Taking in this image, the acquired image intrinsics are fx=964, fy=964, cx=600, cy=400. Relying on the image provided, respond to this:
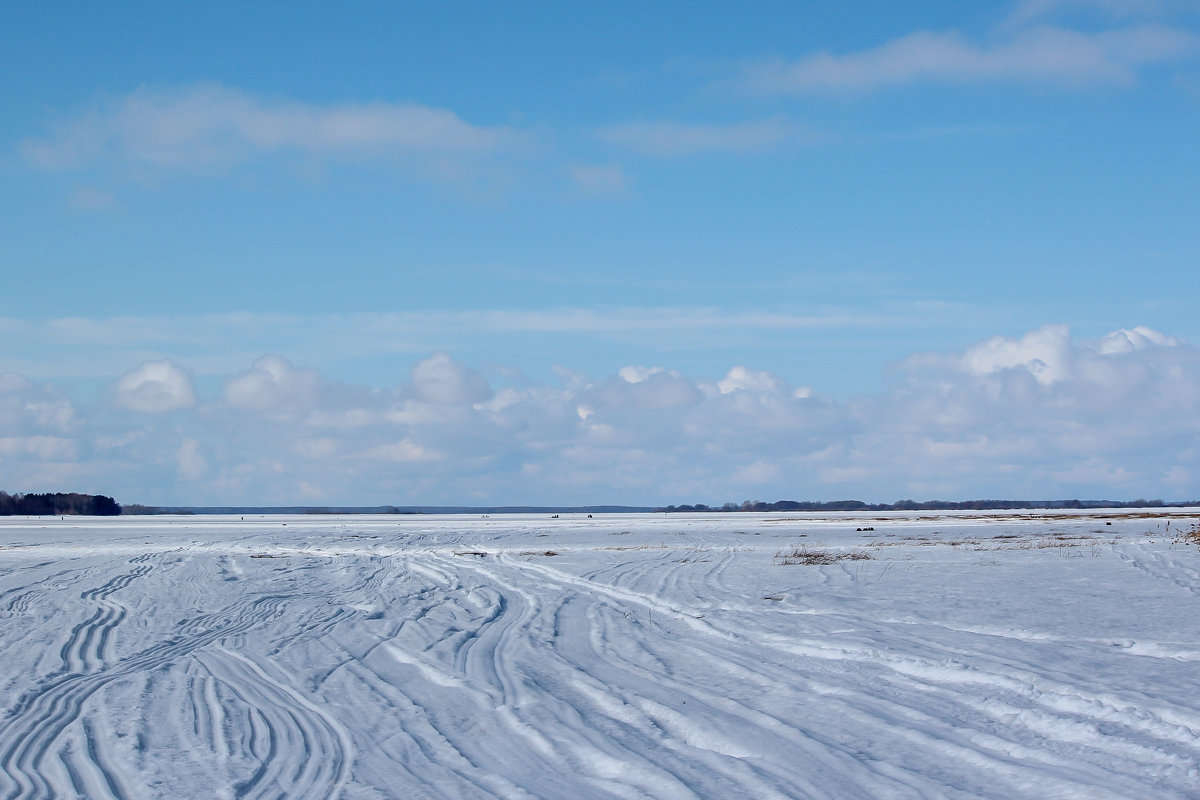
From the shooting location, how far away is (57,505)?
14050 cm

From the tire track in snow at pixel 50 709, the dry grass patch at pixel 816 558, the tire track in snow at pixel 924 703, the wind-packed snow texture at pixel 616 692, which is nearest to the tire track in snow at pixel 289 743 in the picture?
the wind-packed snow texture at pixel 616 692

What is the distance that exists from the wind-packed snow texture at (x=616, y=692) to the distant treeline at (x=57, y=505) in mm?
138155

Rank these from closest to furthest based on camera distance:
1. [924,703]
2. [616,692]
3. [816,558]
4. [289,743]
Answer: [289,743], [924,703], [616,692], [816,558]

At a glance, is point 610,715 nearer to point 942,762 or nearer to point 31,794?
point 942,762

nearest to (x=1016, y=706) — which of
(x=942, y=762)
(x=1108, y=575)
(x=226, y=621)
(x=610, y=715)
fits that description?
(x=942, y=762)

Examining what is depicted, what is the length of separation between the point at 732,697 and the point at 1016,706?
2234 millimetres

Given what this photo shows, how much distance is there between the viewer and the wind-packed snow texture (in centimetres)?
599

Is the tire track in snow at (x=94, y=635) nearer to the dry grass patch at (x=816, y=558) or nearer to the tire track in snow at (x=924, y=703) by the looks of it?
the tire track in snow at (x=924, y=703)

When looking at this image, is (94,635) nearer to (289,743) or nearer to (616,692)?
(289,743)

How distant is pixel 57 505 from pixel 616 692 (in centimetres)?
15445

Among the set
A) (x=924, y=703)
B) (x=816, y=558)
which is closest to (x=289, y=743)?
(x=924, y=703)

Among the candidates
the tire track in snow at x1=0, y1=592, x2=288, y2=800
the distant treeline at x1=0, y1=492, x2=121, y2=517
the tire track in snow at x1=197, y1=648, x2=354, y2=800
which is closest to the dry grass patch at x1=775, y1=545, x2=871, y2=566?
the tire track in snow at x1=0, y1=592, x2=288, y2=800

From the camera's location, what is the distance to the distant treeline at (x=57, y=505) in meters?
139

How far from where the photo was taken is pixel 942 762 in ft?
20.0
